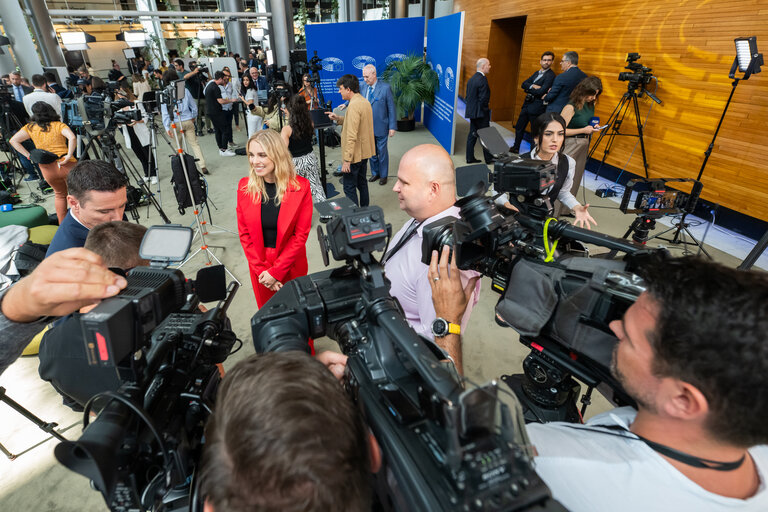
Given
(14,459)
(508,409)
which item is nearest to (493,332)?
(508,409)

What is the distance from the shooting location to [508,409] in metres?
0.58

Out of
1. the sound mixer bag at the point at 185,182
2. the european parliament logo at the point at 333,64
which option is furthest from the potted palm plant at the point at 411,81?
the sound mixer bag at the point at 185,182

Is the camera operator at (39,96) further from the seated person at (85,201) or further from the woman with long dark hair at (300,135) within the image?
the seated person at (85,201)

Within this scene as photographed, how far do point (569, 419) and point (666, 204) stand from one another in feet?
7.75

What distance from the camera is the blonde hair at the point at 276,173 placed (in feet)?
7.95

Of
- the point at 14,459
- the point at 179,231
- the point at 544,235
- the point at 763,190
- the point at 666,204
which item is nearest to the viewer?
the point at 179,231

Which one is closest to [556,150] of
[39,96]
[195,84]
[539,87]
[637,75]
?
[637,75]

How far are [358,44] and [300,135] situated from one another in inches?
208

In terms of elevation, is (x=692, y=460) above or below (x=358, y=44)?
below

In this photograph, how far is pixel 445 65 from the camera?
6.89m

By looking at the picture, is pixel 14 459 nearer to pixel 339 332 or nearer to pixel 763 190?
pixel 339 332

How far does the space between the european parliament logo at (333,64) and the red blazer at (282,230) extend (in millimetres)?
6824

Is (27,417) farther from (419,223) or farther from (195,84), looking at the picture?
(195,84)

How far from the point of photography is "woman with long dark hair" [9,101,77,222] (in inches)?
166
